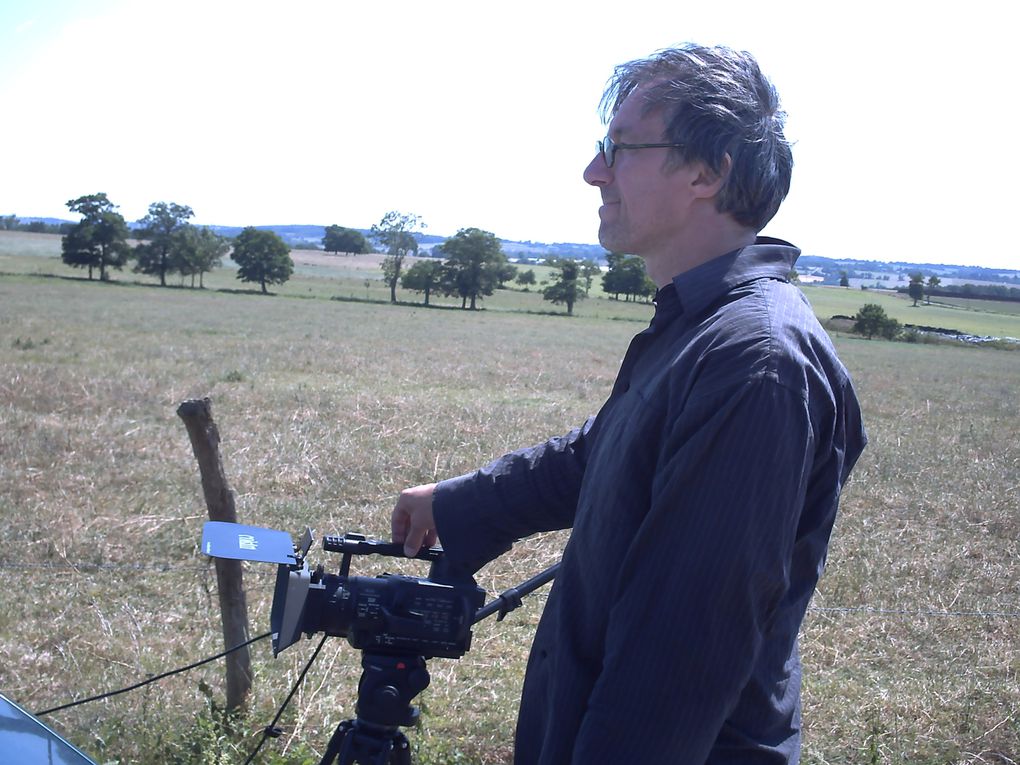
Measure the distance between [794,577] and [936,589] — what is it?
491 centimetres

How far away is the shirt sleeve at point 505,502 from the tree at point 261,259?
6852cm

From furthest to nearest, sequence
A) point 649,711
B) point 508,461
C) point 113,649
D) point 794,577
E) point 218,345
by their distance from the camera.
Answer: point 218,345 → point 113,649 → point 508,461 → point 794,577 → point 649,711

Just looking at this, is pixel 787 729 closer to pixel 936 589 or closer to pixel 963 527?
pixel 936 589

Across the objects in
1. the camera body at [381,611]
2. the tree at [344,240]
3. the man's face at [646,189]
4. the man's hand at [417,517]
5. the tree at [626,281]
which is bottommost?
the camera body at [381,611]

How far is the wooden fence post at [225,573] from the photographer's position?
3764 millimetres

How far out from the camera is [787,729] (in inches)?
64.1

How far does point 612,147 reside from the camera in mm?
1801

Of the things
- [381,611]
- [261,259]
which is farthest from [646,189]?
[261,259]

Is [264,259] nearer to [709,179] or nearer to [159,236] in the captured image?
[159,236]

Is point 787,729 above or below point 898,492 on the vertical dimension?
above

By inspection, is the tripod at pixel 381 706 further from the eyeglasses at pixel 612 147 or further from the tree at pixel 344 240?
the tree at pixel 344 240

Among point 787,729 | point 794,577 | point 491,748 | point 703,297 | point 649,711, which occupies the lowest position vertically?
point 491,748

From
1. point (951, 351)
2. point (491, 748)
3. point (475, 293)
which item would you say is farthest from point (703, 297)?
point (475, 293)

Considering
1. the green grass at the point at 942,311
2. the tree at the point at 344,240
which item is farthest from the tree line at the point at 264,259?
the tree at the point at 344,240
